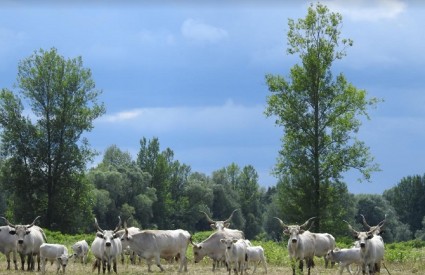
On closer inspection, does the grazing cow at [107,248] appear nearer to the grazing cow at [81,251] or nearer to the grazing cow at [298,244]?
the grazing cow at [81,251]

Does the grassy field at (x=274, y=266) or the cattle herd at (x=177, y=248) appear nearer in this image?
the cattle herd at (x=177, y=248)

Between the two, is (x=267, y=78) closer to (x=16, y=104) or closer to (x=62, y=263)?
(x=16, y=104)

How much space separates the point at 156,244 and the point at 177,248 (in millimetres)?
1018

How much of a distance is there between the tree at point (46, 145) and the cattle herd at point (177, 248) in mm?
28439

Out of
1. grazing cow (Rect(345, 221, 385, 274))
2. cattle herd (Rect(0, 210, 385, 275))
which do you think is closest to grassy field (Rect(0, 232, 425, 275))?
cattle herd (Rect(0, 210, 385, 275))

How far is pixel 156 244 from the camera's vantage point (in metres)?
29.1

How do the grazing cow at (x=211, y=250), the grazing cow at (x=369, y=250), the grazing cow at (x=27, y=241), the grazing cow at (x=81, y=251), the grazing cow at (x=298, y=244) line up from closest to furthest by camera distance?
the grazing cow at (x=369, y=250)
the grazing cow at (x=298, y=244)
the grazing cow at (x=27, y=241)
the grazing cow at (x=211, y=250)
the grazing cow at (x=81, y=251)

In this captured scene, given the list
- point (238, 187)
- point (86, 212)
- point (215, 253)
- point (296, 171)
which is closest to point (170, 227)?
point (238, 187)

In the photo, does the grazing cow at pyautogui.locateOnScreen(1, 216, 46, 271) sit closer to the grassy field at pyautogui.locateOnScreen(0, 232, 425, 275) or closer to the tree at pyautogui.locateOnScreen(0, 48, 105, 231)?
the grassy field at pyautogui.locateOnScreen(0, 232, 425, 275)

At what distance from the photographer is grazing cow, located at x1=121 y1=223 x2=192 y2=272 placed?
29.0 m

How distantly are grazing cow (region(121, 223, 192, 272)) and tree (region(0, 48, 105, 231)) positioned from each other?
107 ft

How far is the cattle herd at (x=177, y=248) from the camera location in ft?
88.7

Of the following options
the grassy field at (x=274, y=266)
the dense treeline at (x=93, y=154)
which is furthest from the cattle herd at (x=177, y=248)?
the dense treeline at (x=93, y=154)

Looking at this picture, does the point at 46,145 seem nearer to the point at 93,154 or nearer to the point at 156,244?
the point at 93,154
